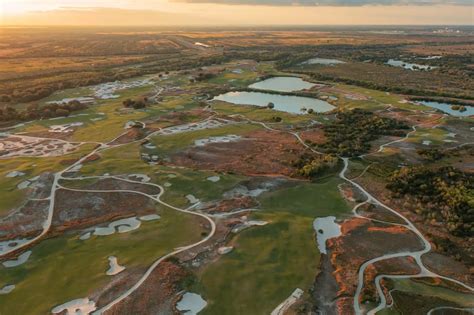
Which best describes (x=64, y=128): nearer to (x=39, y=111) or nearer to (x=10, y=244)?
(x=39, y=111)

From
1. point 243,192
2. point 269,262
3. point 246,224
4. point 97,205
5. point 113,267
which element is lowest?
point 113,267

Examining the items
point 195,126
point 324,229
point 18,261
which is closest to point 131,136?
point 195,126

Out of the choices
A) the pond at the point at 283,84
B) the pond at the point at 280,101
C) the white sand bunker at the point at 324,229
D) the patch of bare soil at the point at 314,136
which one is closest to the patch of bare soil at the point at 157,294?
the white sand bunker at the point at 324,229

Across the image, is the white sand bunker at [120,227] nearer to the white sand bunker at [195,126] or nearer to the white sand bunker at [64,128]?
the white sand bunker at [195,126]

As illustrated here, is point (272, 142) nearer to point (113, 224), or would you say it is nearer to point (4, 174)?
point (113, 224)

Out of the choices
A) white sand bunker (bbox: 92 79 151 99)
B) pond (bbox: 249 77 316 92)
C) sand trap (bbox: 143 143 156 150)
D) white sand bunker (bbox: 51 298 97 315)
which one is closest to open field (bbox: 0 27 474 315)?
white sand bunker (bbox: 51 298 97 315)

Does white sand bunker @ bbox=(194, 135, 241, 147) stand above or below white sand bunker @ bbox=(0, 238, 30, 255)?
above

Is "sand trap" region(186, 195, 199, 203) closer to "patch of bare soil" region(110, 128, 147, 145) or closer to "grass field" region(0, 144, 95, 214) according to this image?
"grass field" region(0, 144, 95, 214)

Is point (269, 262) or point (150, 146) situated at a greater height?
point (150, 146)
